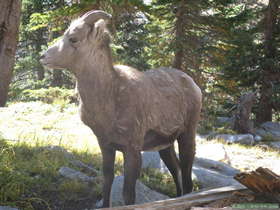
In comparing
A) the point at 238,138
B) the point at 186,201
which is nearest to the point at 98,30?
the point at 186,201

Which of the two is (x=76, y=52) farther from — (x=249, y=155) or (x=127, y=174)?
(x=249, y=155)

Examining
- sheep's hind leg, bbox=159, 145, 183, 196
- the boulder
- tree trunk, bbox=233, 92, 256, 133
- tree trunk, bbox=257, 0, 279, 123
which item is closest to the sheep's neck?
sheep's hind leg, bbox=159, 145, 183, 196

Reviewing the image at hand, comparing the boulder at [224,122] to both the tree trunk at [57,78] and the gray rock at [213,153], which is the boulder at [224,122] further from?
the tree trunk at [57,78]

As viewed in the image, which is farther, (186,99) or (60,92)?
(60,92)

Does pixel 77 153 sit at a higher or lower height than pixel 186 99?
lower

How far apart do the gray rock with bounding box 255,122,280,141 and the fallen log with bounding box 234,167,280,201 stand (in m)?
10.4

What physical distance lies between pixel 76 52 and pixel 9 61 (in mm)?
7183

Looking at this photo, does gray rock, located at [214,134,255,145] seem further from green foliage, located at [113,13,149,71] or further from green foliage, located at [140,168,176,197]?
green foliage, located at [140,168,176,197]

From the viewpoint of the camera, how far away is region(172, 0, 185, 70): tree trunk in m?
12.1

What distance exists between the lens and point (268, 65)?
15008 millimetres

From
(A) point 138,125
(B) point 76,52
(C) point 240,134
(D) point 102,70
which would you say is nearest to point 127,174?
(A) point 138,125

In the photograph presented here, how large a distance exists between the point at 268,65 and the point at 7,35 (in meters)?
10.9

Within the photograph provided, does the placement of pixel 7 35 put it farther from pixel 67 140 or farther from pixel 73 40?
pixel 73 40

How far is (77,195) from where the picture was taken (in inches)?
198
